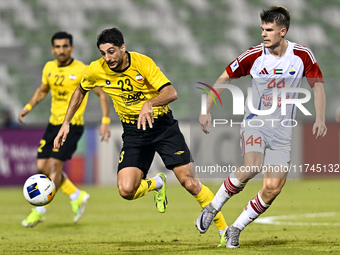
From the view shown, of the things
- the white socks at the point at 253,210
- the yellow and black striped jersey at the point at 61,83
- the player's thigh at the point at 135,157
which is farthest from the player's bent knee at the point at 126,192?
the yellow and black striped jersey at the point at 61,83

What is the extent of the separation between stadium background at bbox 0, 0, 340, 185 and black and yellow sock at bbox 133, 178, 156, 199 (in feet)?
35.0

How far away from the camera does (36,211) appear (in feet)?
26.4

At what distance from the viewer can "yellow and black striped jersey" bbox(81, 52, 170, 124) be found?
228 inches

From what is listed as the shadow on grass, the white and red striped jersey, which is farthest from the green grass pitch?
the white and red striped jersey

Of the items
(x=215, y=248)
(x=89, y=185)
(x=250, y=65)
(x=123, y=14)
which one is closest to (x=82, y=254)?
(x=215, y=248)

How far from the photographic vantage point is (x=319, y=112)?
538 centimetres

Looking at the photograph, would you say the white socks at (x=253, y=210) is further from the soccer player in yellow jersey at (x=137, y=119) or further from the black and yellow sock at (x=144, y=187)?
the black and yellow sock at (x=144, y=187)

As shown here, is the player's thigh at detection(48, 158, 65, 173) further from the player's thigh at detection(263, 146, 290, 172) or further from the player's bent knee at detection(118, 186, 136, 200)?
the player's thigh at detection(263, 146, 290, 172)

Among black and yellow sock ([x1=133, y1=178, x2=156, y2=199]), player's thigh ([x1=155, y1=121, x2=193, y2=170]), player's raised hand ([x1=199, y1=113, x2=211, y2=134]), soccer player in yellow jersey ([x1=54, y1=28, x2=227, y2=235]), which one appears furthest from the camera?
black and yellow sock ([x1=133, y1=178, x2=156, y2=199])

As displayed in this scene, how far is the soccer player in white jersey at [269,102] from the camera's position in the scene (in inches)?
A: 216

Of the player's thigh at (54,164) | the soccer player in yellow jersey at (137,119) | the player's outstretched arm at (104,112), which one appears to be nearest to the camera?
the soccer player in yellow jersey at (137,119)

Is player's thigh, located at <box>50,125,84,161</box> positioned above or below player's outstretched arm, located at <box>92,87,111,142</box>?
below

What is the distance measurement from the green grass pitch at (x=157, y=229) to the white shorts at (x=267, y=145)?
89cm

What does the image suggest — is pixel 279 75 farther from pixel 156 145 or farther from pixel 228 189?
pixel 156 145
